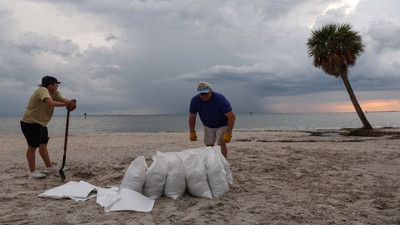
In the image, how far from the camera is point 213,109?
5148 millimetres

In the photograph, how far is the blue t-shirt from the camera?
198 inches

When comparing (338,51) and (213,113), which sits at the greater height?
(338,51)

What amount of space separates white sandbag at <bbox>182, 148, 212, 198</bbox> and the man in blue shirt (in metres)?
1.15

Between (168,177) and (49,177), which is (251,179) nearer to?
(168,177)

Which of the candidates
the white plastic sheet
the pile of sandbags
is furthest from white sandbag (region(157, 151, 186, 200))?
the white plastic sheet

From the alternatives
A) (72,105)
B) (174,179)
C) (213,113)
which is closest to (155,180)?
(174,179)

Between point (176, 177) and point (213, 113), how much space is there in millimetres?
1627

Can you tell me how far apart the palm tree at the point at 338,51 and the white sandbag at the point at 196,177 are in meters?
15.3

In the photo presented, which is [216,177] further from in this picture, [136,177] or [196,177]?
[136,177]

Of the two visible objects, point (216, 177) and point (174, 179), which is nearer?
point (174, 179)

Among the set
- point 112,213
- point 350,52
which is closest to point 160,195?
point 112,213

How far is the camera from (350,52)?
17.0m

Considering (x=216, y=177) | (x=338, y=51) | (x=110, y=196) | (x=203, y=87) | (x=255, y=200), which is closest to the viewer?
(x=110, y=196)

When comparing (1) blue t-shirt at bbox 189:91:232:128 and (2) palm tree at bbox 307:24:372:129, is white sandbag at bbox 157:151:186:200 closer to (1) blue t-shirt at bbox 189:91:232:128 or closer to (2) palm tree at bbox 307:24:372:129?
(1) blue t-shirt at bbox 189:91:232:128
